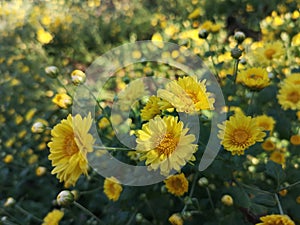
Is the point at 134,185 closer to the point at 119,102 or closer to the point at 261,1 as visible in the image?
the point at 119,102

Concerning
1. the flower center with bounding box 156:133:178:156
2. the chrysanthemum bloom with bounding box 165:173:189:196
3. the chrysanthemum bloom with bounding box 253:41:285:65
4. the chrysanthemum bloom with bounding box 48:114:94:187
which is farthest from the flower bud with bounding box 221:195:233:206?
the chrysanthemum bloom with bounding box 253:41:285:65

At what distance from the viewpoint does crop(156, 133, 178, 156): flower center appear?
1.03 metres

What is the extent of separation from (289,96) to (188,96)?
68 cm

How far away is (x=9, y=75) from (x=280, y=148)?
252cm

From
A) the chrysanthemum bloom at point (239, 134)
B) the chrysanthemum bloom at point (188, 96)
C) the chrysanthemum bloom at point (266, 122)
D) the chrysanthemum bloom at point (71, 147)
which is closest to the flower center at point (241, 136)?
the chrysanthemum bloom at point (239, 134)

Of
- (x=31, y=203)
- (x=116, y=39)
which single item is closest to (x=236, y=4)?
(x=116, y=39)

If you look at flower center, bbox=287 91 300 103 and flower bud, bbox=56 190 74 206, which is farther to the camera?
flower center, bbox=287 91 300 103

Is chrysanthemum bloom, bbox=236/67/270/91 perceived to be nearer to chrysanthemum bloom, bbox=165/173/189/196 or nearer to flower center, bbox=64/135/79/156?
chrysanthemum bloom, bbox=165/173/189/196

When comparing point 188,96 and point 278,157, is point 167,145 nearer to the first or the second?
point 188,96

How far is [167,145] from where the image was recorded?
3.40ft

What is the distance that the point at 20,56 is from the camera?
3.47 metres

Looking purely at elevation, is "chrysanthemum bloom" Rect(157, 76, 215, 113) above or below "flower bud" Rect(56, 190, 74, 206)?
above

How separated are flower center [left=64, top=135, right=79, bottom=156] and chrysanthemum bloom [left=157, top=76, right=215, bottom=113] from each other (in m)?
0.29

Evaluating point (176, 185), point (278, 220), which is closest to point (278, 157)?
point (176, 185)
